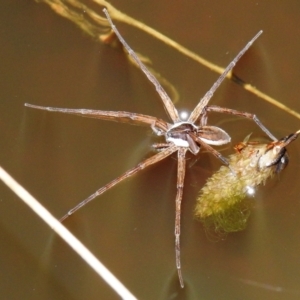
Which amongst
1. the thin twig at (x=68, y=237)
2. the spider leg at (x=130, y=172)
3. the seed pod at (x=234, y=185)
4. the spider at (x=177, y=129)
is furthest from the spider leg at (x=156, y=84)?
the thin twig at (x=68, y=237)

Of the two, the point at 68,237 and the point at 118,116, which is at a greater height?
the point at 118,116

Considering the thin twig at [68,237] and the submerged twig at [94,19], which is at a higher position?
the submerged twig at [94,19]

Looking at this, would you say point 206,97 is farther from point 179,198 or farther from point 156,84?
point 179,198

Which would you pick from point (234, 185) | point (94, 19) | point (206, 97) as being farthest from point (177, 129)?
point (94, 19)

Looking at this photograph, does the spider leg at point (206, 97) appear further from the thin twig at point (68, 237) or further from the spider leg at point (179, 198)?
the thin twig at point (68, 237)

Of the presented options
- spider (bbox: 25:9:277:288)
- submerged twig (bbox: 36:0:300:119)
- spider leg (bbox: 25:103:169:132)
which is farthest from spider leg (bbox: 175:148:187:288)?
submerged twig (bbox: 36:0:300:119)

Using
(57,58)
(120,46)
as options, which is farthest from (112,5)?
(57,58)

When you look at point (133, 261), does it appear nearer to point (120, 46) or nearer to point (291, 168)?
point (291, 168)
